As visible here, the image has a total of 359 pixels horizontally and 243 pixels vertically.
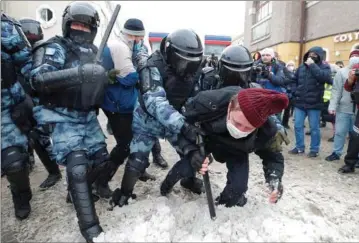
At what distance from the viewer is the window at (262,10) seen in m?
17.0

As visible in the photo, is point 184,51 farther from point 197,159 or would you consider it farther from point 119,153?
point 119,153

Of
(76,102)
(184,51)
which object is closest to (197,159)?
(184,51)

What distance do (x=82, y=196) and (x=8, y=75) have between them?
3.56 feet

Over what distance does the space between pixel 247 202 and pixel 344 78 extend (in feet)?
9.98

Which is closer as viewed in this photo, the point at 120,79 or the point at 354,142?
the point at 120,79

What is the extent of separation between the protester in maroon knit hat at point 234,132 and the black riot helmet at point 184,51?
31cm

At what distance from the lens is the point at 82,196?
2217 mm

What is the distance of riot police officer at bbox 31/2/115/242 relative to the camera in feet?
7.20

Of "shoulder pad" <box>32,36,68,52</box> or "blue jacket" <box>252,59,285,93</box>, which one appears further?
"blue jacket" <box>252,59,285,93</box>

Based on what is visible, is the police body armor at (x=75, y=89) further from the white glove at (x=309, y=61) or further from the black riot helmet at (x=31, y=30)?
the white glove at (x=309, y=61)

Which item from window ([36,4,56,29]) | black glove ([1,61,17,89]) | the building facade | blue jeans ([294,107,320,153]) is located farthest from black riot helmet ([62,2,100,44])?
window ([36,4,56,29])

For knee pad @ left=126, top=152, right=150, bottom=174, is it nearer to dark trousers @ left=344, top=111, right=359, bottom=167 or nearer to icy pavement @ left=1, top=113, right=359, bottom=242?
icy pavement @ left=1, top=113, right=359, bottom=242

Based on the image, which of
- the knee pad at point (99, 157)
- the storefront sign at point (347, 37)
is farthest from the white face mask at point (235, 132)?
the storefront sign at point (347, 37)

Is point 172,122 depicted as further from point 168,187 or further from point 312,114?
point 312,114
